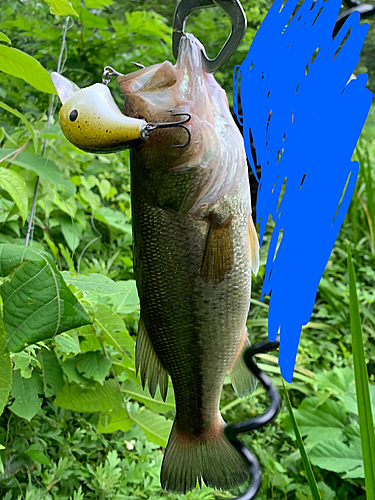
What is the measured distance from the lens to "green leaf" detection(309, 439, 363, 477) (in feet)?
4.91

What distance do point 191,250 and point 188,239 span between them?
0.02m

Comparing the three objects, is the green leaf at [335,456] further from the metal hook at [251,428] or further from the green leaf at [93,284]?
the green leaf at [93,284]

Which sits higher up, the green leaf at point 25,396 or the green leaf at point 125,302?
the green leaf at point 125,302

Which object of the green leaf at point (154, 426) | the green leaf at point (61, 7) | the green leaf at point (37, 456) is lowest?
the green leaf at point (37, 456)

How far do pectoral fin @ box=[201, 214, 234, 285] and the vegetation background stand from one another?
0.18 metres

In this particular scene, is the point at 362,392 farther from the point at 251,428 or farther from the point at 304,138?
the point at 304,138

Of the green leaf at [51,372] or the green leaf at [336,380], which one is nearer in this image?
the green leaf at [51,372]

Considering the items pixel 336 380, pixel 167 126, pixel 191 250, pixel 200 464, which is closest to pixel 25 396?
pixel 200 464

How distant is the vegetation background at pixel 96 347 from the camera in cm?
94

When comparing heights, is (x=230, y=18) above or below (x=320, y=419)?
above

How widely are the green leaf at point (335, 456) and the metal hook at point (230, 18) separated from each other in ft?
4.60

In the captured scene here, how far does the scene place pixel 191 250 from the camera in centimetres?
60

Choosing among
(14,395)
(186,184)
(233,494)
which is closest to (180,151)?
(186,184)

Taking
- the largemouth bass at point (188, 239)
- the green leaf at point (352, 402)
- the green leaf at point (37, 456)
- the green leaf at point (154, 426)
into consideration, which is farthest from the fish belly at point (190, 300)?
the green leaf at point (352, 402)
